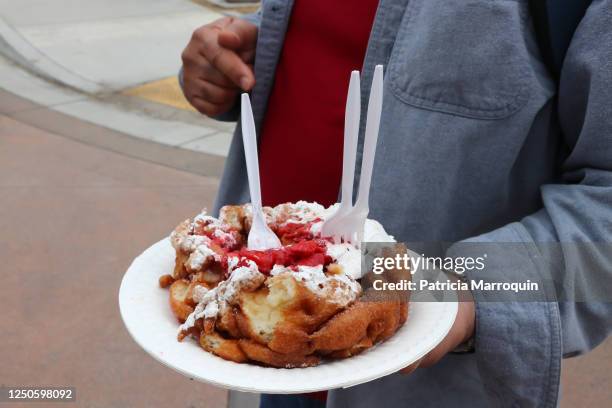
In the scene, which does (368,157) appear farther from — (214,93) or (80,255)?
(80,255)

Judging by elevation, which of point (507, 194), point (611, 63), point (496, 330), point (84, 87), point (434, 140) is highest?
point (611, 63)

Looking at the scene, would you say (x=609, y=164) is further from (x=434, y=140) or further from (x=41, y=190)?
(x=41, y=190)

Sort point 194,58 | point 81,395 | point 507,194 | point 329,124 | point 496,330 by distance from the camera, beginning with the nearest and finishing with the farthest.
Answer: point 496,330 < point 507,194 < point 329,124 < point 194,58 < point 81,395

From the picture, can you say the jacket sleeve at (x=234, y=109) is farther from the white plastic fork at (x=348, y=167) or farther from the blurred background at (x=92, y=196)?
the blurred background at (x=92, y=196)

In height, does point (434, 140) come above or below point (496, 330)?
above

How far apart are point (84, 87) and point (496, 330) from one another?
6559 mm

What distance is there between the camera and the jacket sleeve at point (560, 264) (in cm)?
125

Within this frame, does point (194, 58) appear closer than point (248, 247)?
No

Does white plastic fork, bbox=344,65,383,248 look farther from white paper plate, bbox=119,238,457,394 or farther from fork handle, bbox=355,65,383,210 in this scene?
white paper plate, bbox=119,238,457,394

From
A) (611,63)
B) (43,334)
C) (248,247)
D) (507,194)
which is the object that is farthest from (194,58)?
(43,334)

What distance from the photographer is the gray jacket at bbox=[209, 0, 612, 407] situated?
4.16 ft

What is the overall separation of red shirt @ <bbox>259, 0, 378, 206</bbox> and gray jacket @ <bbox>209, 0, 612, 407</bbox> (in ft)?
0.39

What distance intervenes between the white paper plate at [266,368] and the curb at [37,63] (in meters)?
6.22

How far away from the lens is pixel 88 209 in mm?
4434
